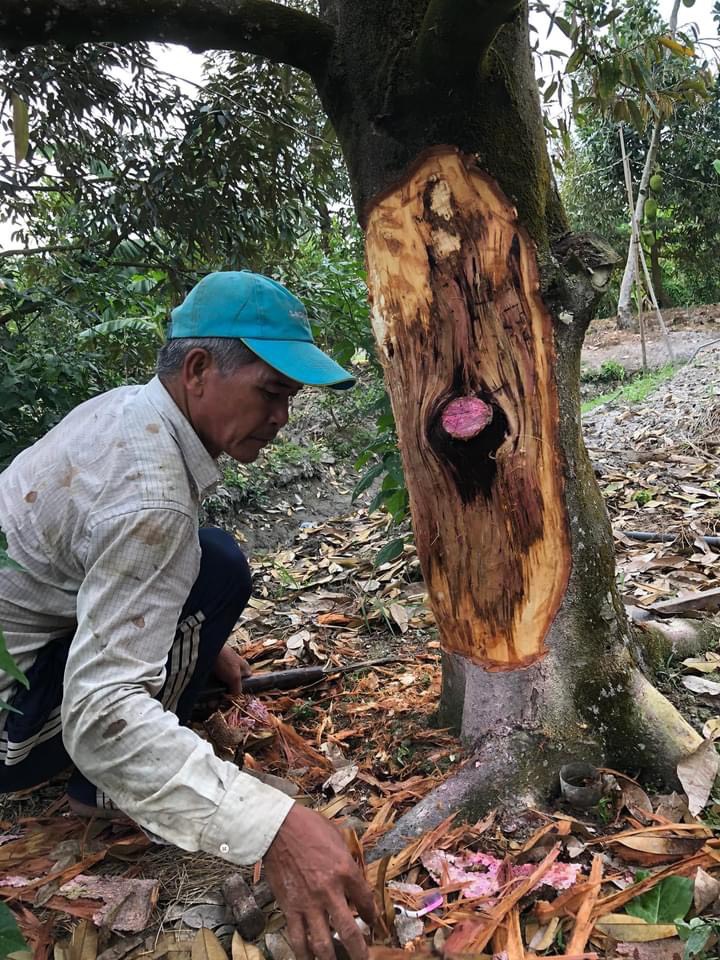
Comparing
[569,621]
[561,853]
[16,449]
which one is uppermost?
[16,449]

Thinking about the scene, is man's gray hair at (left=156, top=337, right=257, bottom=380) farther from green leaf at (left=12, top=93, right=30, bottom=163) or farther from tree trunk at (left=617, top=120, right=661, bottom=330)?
tree trunk at (left=617, top=120, right=661, bottom=330)

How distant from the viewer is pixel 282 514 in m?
5.35

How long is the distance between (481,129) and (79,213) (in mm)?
2998

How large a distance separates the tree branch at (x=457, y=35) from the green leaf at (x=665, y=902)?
1773 mm

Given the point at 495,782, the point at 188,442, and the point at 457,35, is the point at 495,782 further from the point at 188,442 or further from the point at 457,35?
the point at 457,35

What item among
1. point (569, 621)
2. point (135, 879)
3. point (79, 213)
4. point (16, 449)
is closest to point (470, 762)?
point (569, 621)

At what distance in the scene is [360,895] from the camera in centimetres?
127

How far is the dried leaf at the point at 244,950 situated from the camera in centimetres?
140

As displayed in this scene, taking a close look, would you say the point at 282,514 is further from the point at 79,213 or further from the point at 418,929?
the point at 418,929

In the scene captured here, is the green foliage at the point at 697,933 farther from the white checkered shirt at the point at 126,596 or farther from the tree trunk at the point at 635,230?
the tree trunk at the point at 635,230

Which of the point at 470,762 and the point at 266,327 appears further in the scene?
the point at 470,762

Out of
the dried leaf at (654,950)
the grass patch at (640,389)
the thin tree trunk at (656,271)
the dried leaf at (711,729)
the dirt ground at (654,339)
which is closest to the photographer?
the dried leaf at (654,950)

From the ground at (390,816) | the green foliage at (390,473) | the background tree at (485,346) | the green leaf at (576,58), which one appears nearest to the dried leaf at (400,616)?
the ground at (390,816)

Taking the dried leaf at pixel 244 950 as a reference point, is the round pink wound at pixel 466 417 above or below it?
above
